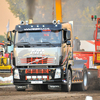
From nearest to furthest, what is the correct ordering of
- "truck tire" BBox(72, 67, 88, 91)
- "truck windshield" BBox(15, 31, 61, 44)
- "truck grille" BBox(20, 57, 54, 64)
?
1. "truck grille" BBox(20, 57, 54, 64)
2. "truck windshield" BBox(15, 31, 61, 44)
3. "truck tire" BBox(72, 67, 88, 91)

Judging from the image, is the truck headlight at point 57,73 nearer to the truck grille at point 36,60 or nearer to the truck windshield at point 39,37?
the truck grille at point 36,60

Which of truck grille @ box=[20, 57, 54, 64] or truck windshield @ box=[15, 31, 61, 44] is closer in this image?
truck grille @ box=[20, 57, 54, 64]

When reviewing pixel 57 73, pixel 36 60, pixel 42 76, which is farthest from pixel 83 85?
pixel 36 60

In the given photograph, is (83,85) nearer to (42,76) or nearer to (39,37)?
(42,76)

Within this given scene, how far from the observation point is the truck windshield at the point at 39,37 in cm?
1428

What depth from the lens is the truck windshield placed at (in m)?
14.3

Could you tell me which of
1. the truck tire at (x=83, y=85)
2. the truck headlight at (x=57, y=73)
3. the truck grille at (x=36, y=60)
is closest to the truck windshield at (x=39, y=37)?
the truck grille at (x=36, y=60)

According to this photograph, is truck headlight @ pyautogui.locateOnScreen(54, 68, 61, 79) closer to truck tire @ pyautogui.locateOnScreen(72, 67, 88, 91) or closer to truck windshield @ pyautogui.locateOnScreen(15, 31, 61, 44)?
truck windshield @ pyautogui.locateOnScreen(15, 31, 61, 44)

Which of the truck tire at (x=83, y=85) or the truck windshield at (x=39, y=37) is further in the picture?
the truck tire at (x=83, y=85)

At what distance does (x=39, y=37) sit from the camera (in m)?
14.4

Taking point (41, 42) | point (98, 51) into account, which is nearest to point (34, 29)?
point (41, 42)

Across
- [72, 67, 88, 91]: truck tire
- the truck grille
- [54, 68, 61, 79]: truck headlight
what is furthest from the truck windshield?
[72, 67, 88, 91]: truck tire

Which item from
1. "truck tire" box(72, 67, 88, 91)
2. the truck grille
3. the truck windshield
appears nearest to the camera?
the truck grille

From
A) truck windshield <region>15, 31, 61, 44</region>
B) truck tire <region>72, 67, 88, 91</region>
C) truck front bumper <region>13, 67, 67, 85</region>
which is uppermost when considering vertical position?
truck windshield <region>15, 31, 61, 44</region>
